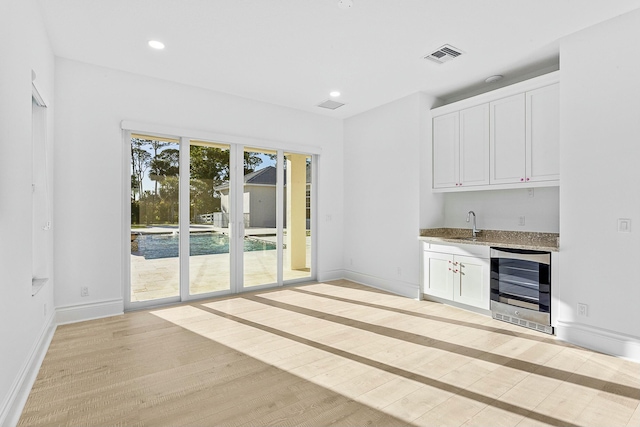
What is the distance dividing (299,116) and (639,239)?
4.58m

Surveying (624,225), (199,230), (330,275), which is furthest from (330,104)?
(624,225)

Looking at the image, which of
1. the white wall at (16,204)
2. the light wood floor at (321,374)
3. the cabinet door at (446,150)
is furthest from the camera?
the cabinet door at (446,150)

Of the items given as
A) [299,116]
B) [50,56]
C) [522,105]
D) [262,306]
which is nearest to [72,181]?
[50,56]

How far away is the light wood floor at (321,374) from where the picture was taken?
2084mm

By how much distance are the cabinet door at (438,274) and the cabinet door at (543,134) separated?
1445 mm

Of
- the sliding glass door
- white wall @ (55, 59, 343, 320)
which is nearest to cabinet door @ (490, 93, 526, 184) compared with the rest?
the sliding glass door

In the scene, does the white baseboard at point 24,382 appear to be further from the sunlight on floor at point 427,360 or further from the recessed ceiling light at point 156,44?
the recessed ceiling light at point 156,44

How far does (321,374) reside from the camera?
2.60 meters

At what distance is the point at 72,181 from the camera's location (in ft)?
12.2

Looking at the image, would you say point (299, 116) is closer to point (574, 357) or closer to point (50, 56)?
point (50, 56)

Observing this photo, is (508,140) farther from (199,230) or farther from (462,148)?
(199,230)

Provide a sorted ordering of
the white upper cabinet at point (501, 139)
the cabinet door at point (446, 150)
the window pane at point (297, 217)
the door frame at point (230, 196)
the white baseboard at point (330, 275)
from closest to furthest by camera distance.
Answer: the white upper cabinet at point (501, 139), the door frame at point (230, 196), the cabinet door at point (446, 150), the window pane at point (297, 217), the white baseboard at point (330, 275)

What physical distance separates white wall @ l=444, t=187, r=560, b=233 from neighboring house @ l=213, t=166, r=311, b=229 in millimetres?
2732

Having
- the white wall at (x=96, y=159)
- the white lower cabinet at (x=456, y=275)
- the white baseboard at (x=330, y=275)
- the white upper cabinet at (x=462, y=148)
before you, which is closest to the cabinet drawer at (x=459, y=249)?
the white lower cabinet at (x=456, y=275)
